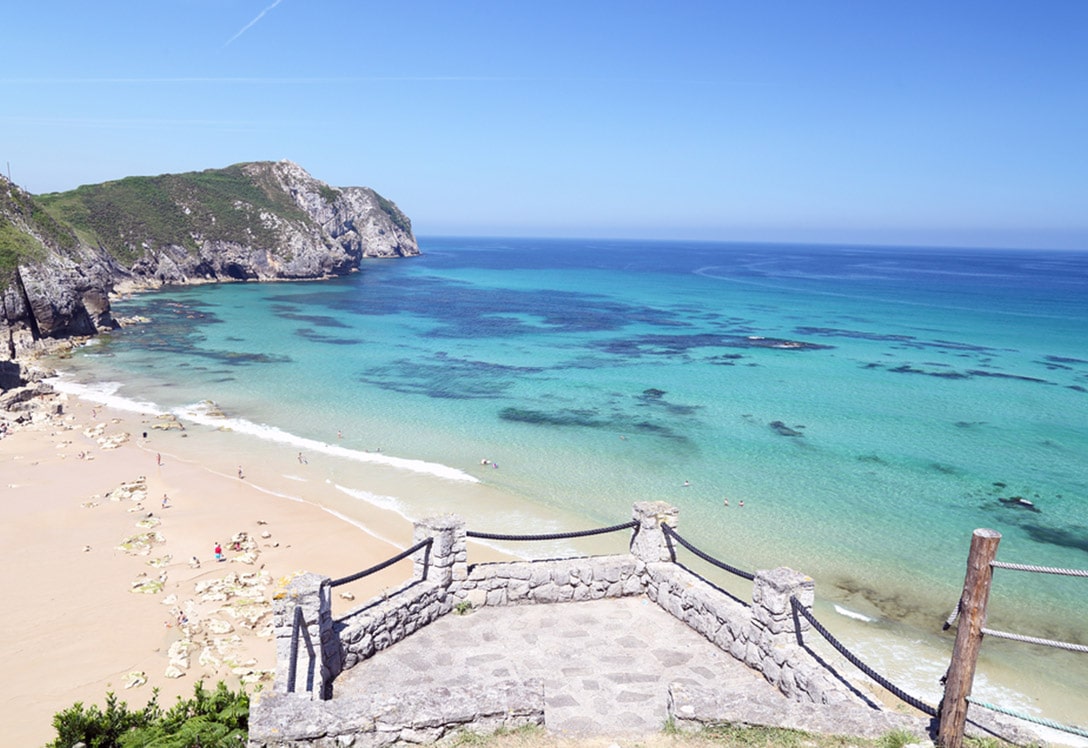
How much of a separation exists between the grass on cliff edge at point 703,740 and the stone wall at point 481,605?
17 centimetres

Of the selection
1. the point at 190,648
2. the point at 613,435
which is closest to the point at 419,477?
the point at 613,435

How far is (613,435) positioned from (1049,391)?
99.0ft

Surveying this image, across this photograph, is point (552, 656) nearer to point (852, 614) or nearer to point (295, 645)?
point (295, 645)

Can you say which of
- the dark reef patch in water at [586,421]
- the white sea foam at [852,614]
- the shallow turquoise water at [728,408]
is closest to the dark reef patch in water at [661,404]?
the shallow turquoise water at [728,408]

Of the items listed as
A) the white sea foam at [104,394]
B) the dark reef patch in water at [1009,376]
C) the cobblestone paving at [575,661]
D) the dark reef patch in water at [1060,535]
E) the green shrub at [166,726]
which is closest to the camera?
the green shrub at [166,726]

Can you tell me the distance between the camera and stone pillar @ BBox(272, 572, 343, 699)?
25.8ft

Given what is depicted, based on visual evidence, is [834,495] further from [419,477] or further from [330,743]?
[330,743]

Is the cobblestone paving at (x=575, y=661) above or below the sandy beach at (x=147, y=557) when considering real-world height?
above

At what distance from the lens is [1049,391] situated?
4106 centimetres

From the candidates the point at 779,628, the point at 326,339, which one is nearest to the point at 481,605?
the point at 779,628

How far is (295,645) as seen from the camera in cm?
789

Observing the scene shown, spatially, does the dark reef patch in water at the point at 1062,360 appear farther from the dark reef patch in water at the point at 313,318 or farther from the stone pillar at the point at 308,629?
the stone pillar at the point at 308,629

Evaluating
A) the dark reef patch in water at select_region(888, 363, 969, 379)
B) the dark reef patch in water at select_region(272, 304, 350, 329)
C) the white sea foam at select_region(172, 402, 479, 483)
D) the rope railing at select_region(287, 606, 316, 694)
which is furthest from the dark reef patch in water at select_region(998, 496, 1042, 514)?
the dark reef patch in water at select_region(272, 304, 350, 329)

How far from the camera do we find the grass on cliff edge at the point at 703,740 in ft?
21.4
